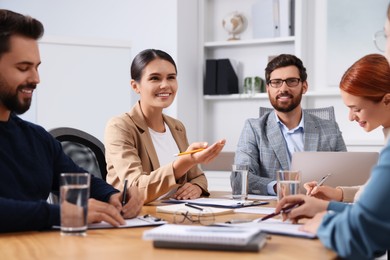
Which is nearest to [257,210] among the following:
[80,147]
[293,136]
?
[80,147]

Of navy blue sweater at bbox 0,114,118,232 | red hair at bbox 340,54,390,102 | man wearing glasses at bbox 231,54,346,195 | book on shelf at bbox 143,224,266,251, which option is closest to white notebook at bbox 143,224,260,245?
book on shelf at bbox 143,224,266,251

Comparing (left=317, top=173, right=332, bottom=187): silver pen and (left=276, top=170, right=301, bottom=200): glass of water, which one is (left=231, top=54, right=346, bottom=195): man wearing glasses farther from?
(left=276, top=170, right=301, bottom=200): glass of water

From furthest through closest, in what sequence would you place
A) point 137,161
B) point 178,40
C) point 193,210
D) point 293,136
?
point 178,40
point 293,136
point 137,161
point 193,210

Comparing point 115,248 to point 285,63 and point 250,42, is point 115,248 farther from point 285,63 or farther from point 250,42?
point 250,42

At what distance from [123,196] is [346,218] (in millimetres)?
856

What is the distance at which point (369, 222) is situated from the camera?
1126mm

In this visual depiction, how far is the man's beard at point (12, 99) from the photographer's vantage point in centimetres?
Answer: 175

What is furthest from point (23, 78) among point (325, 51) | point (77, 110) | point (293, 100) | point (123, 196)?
point (325, 51)

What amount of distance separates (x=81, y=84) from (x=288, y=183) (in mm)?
2721

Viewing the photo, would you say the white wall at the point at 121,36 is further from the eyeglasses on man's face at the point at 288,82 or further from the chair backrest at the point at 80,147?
the chair backrest at the point at 80,147

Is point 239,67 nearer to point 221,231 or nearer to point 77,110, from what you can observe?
point 77,110

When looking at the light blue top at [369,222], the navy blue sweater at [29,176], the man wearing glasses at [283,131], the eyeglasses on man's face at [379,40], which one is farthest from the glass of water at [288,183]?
the eyeglasses on man's face at [379,40]

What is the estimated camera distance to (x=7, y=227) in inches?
58.5

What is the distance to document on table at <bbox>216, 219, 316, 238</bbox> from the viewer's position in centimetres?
140
